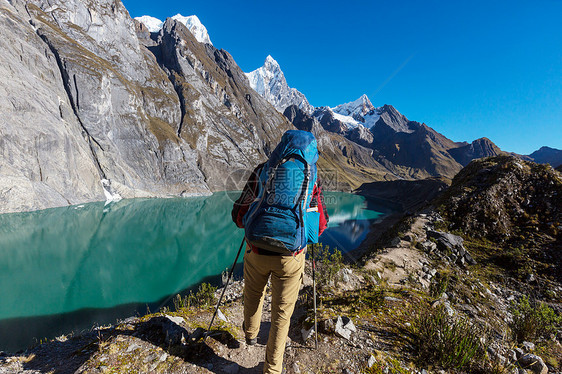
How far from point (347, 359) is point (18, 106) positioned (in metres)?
64.1

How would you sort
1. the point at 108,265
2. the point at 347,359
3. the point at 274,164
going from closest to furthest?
the point at 274,164
the point at 347,359
the point at 108,265

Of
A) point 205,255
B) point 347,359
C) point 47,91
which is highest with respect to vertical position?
point 47,91

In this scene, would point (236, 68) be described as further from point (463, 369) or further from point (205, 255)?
point (463, 369)

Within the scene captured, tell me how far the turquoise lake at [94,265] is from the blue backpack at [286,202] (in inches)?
550

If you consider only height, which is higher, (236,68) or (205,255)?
(236,68)

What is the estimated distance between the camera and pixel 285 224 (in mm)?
2703

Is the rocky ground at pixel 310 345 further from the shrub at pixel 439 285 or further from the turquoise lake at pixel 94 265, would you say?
the turquoise lake at pixel 94 265

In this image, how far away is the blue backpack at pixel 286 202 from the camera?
8.82 feet

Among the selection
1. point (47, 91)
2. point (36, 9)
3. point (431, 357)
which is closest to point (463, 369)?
point (431, 357)

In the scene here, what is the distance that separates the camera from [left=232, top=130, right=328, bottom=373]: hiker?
271 cm

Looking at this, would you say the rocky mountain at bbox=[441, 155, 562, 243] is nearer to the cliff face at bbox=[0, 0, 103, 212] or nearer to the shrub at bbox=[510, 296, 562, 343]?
the shrub at bbox=[510, 296, 562, 343]

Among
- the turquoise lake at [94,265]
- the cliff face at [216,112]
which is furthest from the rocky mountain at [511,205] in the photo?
the cliff face at [216,112]

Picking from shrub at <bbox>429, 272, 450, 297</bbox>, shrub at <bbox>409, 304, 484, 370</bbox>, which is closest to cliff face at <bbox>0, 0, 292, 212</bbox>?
shrub at <bbox>409, 304, 484, 370</bbox>

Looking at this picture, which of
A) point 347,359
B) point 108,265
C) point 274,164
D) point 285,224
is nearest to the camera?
point 285,224
